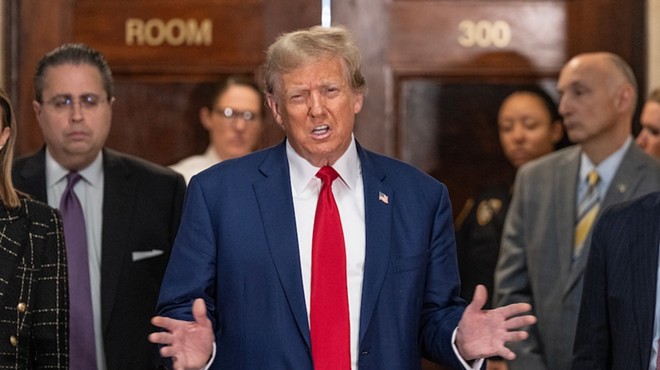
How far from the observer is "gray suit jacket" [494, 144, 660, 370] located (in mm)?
4969

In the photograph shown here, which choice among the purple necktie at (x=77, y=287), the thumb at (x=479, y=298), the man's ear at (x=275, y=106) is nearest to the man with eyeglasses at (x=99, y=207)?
the purple necktie at (x=77, y=287)

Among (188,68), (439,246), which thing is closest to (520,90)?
(188,68)

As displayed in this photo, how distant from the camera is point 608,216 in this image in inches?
150

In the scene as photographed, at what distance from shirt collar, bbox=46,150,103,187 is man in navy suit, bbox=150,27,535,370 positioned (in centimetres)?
105

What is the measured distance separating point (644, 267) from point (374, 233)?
766mm

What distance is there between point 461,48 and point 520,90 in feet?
0.99

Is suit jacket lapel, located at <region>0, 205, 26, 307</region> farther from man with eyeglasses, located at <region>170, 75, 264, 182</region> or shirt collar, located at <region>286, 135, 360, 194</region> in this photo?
man with eyeglasses, located at <region>170, 75, 264, 182</region>

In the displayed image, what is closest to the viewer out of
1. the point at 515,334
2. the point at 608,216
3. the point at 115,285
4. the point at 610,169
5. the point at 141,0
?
the point at 515,334

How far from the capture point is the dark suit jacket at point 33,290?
3.59 metres

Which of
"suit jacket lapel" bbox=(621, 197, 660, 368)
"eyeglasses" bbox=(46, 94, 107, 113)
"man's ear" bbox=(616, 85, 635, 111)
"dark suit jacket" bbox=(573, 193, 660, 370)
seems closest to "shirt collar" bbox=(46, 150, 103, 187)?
"eyeglasses" bbox=(46, 94, 107, 113)

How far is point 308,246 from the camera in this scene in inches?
136

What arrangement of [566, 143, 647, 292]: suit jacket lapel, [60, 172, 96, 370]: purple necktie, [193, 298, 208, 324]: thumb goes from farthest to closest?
[566, 143, 647, 292]: suit jacket lapel < [60, 172, 96, 370]: purple necktie < [193, 298, 208, 324]: thumb

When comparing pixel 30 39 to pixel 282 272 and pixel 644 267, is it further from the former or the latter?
pixel 644 267

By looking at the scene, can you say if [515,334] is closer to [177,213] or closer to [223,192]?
[223,192]
